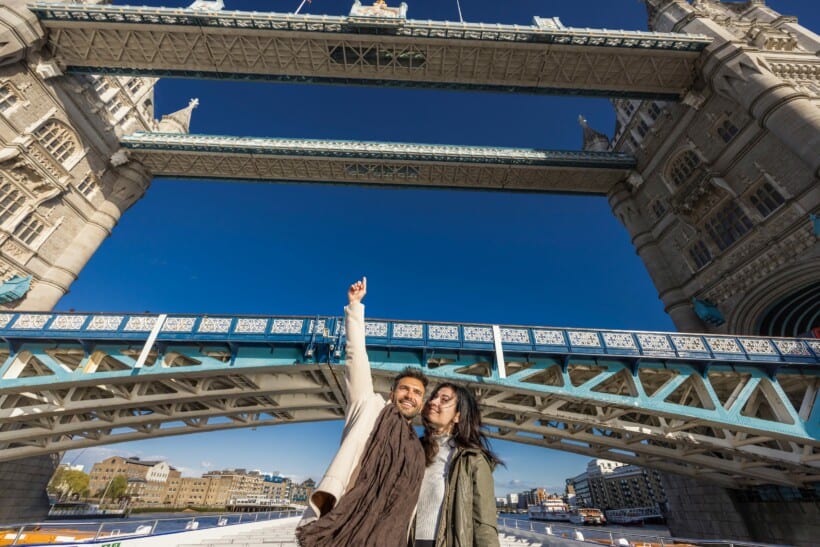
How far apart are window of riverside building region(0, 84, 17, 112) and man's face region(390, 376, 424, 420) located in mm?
27616

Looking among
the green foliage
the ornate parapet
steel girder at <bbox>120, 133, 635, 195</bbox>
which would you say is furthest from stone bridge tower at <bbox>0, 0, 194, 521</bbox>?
the green foliage

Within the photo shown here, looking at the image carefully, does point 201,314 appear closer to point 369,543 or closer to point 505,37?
point 369,543

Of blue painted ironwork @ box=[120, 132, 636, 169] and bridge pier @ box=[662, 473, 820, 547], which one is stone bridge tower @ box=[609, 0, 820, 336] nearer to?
blue painted ironwork @ box=[120, 132, 636, 169]

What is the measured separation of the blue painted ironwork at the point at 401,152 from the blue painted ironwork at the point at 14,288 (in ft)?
41.6

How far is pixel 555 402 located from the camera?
14086mm

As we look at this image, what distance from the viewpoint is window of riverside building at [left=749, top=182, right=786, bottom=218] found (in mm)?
17203

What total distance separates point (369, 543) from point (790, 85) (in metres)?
26.2

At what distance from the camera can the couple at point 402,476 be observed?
6.34 ft

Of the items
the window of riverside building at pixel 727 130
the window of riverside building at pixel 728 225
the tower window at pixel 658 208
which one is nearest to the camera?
the window of riverside building at pixel 728 225

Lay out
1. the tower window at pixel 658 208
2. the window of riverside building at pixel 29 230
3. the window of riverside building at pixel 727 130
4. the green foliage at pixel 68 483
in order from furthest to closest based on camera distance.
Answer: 1. the green foliage at pixel 68 483
2. the tower window at pixel 658 208
3. the window of riverside building at pixel 727 130
4. the window of riverside building at pixel 29 230

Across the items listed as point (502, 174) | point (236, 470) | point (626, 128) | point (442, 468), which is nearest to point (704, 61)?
point (626, 128)

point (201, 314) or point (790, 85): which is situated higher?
point (790, 85)

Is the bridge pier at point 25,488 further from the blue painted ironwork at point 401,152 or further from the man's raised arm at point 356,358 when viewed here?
the man's raised arm at point 356,358

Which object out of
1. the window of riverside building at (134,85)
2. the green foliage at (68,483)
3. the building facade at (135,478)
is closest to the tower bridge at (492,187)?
the window of riverside building at (134,85)
